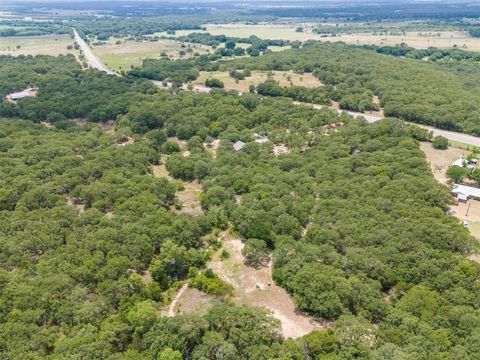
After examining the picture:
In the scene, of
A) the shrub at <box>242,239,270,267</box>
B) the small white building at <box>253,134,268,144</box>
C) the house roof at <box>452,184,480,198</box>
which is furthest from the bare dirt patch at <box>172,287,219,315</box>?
the house roof at <box>452,184,480,198</box>

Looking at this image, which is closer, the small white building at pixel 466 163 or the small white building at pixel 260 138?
the small white building at pixel 466 163

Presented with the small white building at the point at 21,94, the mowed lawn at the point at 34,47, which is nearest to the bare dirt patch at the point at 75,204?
the small white building at the point at 21,94

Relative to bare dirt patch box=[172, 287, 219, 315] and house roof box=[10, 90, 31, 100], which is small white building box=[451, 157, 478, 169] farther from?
house roof box=[10, 90, 31, 100]

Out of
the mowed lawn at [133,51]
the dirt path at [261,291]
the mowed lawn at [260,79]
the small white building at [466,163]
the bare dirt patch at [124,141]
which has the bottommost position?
the dirt path at [261,291]

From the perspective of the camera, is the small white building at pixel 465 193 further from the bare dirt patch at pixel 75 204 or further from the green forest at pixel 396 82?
the bare dirt patch at pixel 75 204

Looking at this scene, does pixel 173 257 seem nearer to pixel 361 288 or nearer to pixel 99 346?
pixel 99 346

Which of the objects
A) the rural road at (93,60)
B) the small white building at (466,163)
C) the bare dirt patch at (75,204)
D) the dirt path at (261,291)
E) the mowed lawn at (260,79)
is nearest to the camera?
the dirt path at (261,291)

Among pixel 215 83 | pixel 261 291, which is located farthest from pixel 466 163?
pixel 215 83

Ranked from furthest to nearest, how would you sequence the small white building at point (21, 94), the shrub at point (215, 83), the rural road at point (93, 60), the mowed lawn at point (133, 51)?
the mowed lawn at point (133, 51) < the rural road at point (93, 60) < the shrub at point (215, 83) < the small white building at point (21, 94)
